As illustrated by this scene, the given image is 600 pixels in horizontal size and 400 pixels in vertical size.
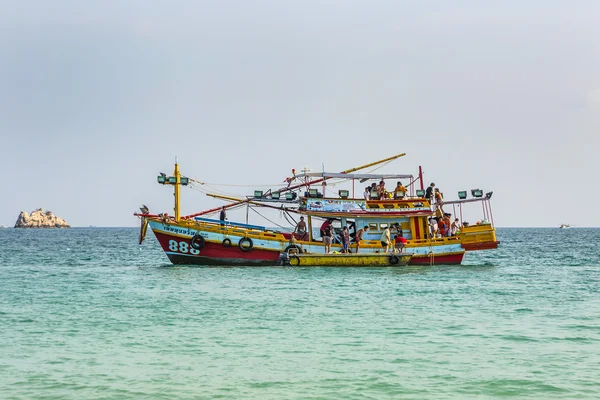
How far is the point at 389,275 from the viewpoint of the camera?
112ft

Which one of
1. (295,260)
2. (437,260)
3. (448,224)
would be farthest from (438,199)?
(295,260)

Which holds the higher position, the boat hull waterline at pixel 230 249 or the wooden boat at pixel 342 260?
the boat hull waterline at pixel 230 249

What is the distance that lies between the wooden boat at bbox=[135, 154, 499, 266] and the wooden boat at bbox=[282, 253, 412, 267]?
95cm

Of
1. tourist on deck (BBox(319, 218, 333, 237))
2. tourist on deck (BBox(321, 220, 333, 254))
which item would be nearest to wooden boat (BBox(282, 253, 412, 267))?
tourist on deck (BBox(321, 220, 333, 254))

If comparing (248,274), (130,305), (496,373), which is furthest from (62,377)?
(248,274)

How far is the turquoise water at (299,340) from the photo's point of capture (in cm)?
1395

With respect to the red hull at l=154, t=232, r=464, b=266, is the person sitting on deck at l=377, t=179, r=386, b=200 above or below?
above

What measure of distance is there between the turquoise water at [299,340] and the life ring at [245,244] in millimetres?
6041

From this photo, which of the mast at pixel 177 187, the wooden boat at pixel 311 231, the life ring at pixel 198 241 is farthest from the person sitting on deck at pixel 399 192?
the mast at pixel 177 187

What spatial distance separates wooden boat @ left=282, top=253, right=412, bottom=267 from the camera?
36594mm

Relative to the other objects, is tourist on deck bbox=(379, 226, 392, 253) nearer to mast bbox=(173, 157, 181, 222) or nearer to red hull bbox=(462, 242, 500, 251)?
red hull bbox=(462, 242, 500, 251)

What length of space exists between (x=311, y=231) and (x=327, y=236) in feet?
4.02

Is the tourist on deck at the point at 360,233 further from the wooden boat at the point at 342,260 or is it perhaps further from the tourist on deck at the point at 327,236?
the tourist on deck at the point at 327,236

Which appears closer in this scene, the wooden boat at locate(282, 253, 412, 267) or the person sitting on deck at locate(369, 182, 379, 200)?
the wooden boat at locate(282, 253, 412, 267)
